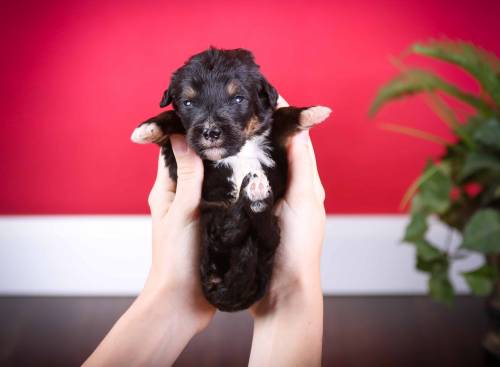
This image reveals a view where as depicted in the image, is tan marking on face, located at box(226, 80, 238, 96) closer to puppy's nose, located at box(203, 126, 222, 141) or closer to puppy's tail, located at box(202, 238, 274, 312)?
puppy's nose, located at box(203, 126, 222, 141)

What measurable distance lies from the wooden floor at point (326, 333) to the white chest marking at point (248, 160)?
49.3 inches

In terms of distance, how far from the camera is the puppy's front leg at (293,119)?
5.23 ft

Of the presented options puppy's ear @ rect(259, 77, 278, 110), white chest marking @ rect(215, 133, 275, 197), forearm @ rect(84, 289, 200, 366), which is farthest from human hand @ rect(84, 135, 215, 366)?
puppy's ear @ rect(259, 77, 278, 110)

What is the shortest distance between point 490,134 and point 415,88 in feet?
1.41

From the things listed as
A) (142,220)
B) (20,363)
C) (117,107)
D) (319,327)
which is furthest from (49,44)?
(319,327)

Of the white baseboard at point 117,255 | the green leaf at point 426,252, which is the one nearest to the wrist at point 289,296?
the white baseboard at point 117,255

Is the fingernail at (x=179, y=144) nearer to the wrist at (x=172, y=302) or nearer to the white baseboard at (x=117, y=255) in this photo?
the wrist at (x=172, y=302)

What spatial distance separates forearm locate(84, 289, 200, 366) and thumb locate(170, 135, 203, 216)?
33 cm

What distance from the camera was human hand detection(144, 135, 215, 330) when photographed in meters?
1.54

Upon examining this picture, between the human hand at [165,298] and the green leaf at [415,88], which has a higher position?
the green leaf at [415,88]

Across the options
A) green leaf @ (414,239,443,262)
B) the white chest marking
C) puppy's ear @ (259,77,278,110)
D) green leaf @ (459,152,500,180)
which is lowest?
green leaf @ (414,239,443,262)

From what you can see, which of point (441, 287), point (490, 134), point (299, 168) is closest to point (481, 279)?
point (441, 287)

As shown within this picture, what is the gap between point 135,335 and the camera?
1702 mm

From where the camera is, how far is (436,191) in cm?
283
